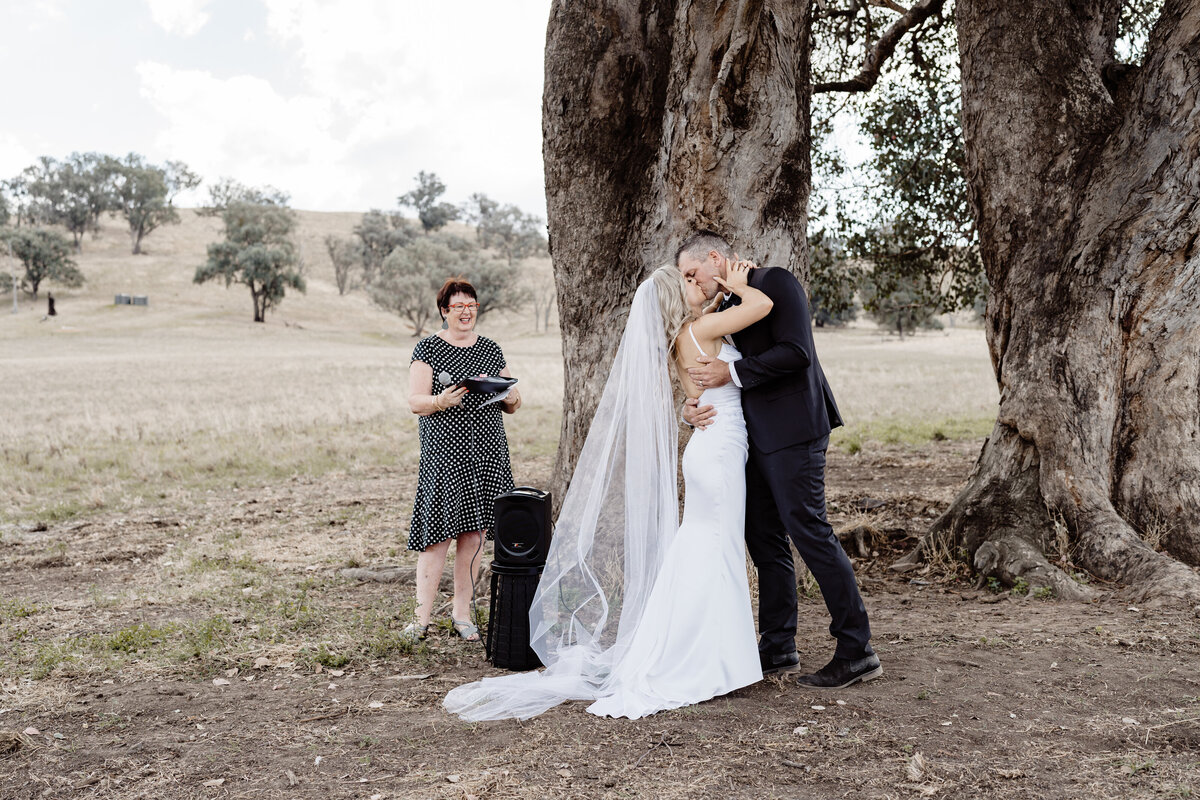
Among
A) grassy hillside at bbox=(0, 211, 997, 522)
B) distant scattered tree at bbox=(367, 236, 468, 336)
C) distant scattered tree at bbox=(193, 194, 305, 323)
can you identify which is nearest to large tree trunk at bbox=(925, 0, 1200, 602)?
grassy hillside at bbox=(0, 211, 997, 522)

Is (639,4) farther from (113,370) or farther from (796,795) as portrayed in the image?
(113,370)

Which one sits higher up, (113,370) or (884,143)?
(884,143)

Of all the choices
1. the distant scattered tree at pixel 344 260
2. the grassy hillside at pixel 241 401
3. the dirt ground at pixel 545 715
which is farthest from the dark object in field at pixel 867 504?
the distant scattered tree at pixel 344 260

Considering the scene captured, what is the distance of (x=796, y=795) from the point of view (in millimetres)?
3691

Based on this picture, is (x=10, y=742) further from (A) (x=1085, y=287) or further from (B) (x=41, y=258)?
(B) (x=41, y=258)

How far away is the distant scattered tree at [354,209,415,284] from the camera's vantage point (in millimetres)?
93625

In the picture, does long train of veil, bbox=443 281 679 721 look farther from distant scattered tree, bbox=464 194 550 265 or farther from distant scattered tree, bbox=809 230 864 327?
distant scattered tree, bbox=464 194 550 265

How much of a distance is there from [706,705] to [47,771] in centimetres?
308

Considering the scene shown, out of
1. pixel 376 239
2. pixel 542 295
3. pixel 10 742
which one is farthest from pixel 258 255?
pixel 10 742

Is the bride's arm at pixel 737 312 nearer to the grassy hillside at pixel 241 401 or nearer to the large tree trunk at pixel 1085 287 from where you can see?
the large tree trunk at pixel 1085 287

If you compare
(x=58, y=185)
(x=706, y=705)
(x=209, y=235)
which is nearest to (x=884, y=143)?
(x=706, y=705)

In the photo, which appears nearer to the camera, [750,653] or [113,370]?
[750,653]

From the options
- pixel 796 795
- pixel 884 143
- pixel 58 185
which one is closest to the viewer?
pixel 796 795

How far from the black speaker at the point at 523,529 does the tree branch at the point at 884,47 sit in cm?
652
